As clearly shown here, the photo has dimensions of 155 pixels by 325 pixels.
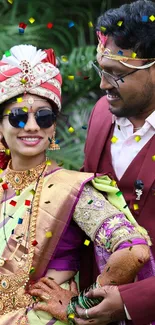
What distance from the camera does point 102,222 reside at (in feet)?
15.3

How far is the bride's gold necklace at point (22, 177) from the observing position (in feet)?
16.1

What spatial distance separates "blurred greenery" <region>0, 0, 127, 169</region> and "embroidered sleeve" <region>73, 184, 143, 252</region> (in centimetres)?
322

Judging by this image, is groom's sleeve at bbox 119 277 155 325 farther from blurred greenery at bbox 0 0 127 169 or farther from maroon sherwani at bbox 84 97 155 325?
blurred greenery at bbox 0 0 127 169

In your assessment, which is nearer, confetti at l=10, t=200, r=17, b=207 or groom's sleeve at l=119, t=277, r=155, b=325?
groom's sleeve at l=119, t=277, r=155, b=325

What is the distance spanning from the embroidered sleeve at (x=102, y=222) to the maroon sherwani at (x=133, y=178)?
25 cm

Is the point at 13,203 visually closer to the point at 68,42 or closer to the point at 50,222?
the point at 50,222

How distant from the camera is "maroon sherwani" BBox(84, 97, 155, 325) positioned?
4.79 metres

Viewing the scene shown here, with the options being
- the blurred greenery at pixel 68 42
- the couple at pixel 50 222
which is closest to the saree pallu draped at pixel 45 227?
the couple at pixel 50 222

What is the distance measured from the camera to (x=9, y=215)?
490cm

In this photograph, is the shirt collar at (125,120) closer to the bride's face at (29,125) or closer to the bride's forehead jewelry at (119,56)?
the bride's forehead jewelry at (119,56)

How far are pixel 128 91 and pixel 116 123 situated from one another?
30cm

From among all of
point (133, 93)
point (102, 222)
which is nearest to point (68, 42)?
point (133, 93)

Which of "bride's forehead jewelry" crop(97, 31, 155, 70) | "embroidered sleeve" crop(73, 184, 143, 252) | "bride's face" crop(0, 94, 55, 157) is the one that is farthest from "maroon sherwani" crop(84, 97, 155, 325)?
"bride's face" crop(0, 94, 55, 157)

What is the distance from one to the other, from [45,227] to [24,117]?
524 millimetres
